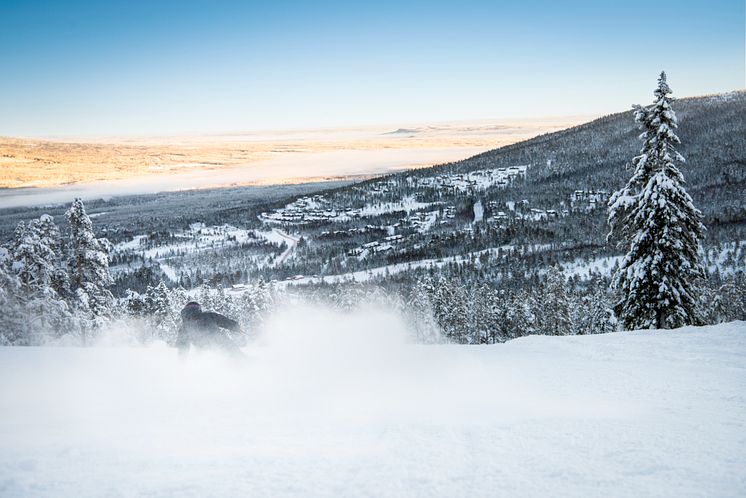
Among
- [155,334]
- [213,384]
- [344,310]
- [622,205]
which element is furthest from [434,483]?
[344,310]

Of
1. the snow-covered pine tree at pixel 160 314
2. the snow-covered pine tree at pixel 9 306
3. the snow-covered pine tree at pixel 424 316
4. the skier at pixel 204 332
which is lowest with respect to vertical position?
the snow-covered pine tree at pixel 424 316

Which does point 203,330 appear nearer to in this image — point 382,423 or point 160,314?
point 382,423

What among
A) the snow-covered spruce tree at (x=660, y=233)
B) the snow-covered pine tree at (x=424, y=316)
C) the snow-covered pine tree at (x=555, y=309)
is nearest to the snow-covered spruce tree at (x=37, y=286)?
the snow-covered spruce tree at (x=660, y=233)

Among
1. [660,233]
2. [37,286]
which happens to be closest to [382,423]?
[660,233]

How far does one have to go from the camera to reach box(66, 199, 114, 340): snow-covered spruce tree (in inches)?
1053

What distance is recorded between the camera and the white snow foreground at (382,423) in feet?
13.7

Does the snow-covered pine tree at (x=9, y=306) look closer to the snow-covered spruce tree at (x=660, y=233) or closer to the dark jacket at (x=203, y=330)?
the dark jacket at (x=203, y=330)

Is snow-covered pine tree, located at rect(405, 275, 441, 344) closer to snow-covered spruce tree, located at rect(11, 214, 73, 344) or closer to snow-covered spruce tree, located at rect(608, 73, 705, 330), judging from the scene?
snow-covered spruce tree, located at rect(608, 73, 705, 330)

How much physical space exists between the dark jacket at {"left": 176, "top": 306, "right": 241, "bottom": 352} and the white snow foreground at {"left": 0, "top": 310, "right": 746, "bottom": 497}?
0.37 m

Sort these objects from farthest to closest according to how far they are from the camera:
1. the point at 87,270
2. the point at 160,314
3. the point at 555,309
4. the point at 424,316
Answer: the point at 424,316 → the point at 555,309 → the point at 160,314 → the point at 87,270

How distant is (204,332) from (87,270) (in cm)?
2240

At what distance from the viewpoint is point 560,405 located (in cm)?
657

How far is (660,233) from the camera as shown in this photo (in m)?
20.6

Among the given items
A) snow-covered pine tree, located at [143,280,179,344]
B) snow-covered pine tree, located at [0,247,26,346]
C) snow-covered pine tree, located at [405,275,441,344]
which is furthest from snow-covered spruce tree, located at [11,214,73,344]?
snow-covered pine tree, located at [405,275,441,344]
